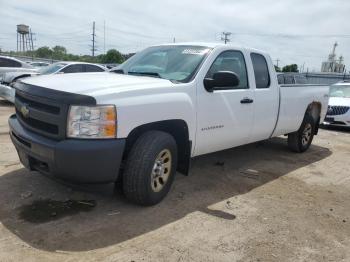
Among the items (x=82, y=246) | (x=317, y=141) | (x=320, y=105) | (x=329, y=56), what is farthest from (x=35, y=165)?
(x=329, y=56)

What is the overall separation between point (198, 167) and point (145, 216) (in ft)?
7.08

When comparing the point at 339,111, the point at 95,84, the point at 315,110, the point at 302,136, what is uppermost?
the point at 95,84

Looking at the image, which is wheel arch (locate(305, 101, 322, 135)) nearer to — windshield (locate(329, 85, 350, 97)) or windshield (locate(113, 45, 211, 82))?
windshield (locate(113, 45, 211, 82))

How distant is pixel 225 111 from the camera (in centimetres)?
514

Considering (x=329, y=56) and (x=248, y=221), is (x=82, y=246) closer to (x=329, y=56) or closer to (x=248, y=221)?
(x=248, y=221)

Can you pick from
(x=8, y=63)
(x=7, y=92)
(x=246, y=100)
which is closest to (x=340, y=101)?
(x=246, y=100)

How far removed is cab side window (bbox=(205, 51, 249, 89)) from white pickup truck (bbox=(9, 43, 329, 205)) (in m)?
0.01

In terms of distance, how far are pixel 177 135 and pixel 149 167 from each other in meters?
0.74

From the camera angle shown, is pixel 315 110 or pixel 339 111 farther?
pixel 339 111

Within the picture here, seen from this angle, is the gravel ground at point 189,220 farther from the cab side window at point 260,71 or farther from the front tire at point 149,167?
the cab side window at point 260,71

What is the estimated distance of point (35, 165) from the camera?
13.2 ft

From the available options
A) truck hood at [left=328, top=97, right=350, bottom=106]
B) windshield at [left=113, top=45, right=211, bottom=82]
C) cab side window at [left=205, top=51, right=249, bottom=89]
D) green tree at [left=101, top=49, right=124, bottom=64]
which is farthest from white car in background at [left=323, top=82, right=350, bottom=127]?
green tree at [left=101, top=49, right=124, bottom=64]

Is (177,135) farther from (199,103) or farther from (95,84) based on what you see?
(95,84)

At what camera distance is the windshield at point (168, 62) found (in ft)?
15.9
